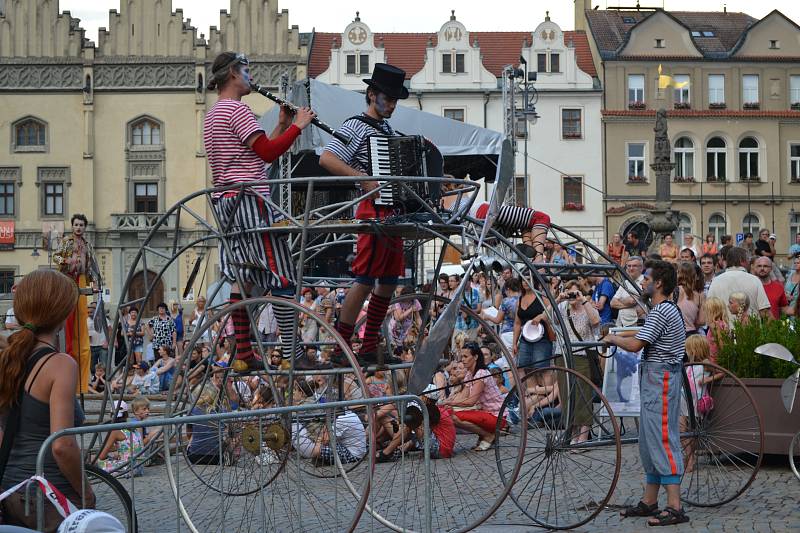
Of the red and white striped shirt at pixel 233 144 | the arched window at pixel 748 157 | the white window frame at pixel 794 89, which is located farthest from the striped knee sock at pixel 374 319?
the white window frame at pixel 794 89

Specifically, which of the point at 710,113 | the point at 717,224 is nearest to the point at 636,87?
the point at 710,113

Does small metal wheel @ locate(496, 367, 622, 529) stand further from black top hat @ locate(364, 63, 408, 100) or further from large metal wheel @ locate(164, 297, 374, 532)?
black top hat @ locate(364, 63, 408, 100)

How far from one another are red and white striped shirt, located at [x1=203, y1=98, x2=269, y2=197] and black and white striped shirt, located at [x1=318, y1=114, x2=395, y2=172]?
448 millimetres

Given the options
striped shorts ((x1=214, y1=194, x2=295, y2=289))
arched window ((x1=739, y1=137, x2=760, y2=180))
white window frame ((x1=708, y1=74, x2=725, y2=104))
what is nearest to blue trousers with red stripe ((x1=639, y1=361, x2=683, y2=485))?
striped shorts ((x1=214, y1=194, x2=295, y2=289))

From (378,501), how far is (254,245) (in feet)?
5.67

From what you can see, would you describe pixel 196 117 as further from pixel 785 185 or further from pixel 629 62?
pixel 785 185

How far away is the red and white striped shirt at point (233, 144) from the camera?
7.13 meters

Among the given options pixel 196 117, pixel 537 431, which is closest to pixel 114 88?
pixel 196 117

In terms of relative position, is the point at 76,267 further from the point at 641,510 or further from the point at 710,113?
the point at 710,113

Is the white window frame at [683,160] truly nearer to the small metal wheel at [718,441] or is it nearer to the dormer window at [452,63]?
the dormer window at [452,63]

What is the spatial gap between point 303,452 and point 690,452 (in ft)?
11.9

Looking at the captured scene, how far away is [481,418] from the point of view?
309 inches

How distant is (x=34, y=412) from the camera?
5.03m

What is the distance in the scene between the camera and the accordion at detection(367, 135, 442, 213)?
6844mm
